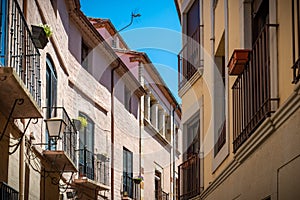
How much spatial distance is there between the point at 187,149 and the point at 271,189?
33.0 feet

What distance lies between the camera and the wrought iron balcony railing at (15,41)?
9.81m

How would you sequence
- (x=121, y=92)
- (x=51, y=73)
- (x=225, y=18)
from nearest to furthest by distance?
(x=225, y=18) < (x=51, y=73) < (x=121, y=92)

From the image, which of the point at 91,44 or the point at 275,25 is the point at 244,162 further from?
the point at 91,44

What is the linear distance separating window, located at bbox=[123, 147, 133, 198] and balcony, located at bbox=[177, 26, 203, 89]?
11.2 meters

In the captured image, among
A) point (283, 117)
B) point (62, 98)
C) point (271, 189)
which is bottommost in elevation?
point (271, 189)

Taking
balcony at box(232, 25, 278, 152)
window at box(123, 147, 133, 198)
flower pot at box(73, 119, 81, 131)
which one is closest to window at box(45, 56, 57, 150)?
flower pot at box(73, 119, 81, 131)

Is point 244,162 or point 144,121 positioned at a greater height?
point 144,121

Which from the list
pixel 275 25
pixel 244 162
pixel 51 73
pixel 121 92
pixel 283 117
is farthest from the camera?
pixel 121 92

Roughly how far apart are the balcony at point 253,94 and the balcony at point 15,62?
2.76m

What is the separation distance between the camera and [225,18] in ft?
37.9

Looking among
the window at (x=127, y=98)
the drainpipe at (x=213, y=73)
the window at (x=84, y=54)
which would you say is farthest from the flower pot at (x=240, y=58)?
the window at (x=127, y=98)

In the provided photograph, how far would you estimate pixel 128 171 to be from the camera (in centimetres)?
2888

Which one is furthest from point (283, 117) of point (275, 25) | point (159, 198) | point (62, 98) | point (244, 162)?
point (159, 198)

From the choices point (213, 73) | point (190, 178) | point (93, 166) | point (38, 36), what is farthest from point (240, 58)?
point (93, 166)
